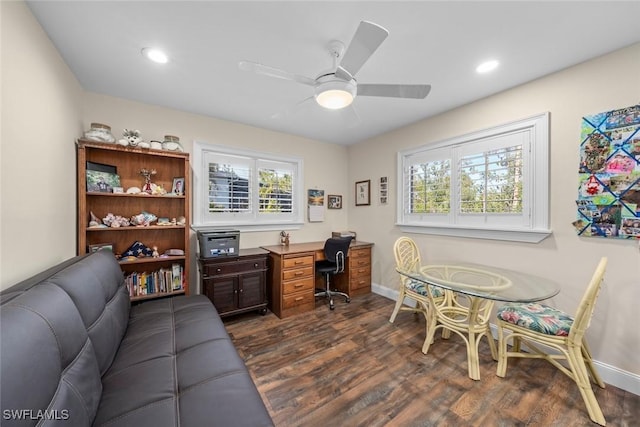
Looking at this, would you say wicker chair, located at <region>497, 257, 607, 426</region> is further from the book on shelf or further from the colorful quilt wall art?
the book on shelf

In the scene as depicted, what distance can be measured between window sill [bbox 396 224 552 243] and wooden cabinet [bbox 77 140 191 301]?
283 centimetres

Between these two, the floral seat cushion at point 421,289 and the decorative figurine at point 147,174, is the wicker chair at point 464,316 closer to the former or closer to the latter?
the floral seat cushion at point 421,289

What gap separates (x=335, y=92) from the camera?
1647 millimetres

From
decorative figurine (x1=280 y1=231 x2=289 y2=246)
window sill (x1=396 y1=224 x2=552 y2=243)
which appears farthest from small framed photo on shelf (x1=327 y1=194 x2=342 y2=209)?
window sill (x1=396 y1=224 x2=552 y2=243)

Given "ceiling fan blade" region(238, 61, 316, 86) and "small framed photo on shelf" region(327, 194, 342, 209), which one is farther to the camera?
"small framed photo on shelf" region(327, 194, 342, 209)

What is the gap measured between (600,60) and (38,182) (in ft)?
13.4

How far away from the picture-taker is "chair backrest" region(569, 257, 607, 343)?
4.92 feet

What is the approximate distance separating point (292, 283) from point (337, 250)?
0.72m

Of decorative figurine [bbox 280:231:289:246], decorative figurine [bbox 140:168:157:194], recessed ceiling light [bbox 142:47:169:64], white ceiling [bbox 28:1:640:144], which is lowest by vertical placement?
decorative figurine [bbox 280:231:289:246]

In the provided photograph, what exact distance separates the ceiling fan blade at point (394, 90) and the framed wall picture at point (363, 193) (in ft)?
7.06

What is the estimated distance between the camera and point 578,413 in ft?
5.10

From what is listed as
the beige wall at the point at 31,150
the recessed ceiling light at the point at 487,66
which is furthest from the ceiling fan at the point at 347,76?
the beige wall at the point at 31,150

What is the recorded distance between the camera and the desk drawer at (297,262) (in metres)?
2.94

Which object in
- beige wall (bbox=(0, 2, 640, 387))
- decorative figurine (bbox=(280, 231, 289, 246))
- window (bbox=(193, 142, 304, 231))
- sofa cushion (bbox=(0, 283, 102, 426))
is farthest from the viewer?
decorative figurine (bbox=(280, 231, 289, 246))
